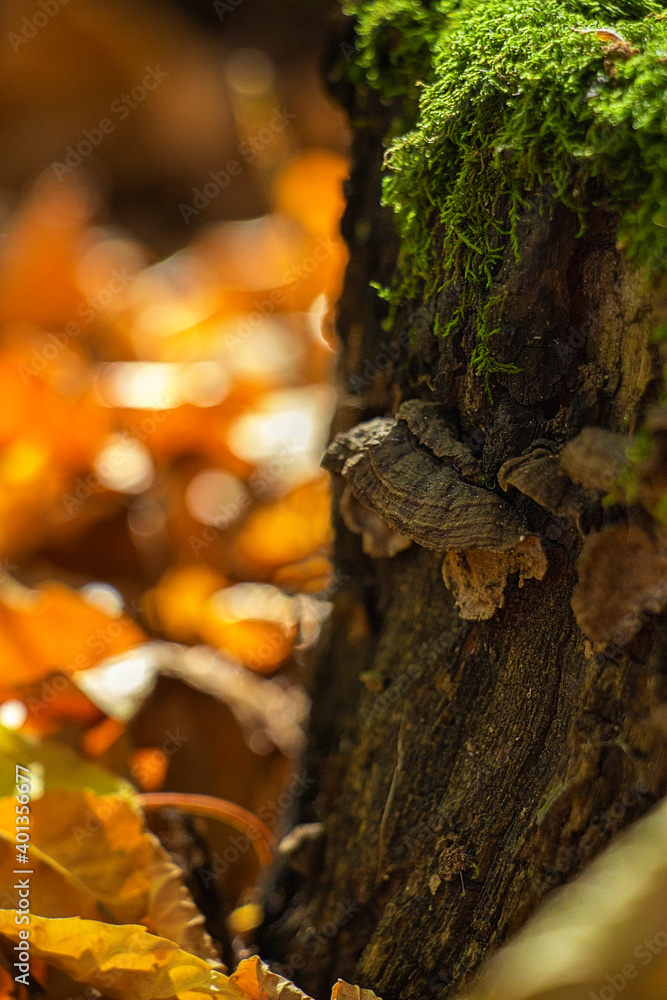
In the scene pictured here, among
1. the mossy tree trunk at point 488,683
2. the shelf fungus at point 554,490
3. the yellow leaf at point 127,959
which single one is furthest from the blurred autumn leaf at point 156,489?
the shelf fungus at point 554,490

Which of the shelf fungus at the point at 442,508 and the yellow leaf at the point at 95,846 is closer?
the shelf fungus at the point at 442,508

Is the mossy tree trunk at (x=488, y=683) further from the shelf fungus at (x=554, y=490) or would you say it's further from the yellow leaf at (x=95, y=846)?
the yellow leaf at (x=95, y=846)

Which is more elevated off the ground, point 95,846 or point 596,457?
point 596,457

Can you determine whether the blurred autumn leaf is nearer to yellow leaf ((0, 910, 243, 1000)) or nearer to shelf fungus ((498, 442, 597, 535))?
yellow leaf ((0, 910, 243, 1000))

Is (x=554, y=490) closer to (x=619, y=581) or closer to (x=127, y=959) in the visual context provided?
(x=619, y=581)

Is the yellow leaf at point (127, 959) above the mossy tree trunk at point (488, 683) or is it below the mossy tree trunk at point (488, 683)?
below

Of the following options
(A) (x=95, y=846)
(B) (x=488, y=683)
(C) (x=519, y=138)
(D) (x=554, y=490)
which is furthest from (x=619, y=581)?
(A) (x=95, y=846)

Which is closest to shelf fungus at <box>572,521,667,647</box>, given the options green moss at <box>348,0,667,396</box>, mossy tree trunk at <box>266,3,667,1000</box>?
mossy tree trunk at <box>266,3,667,1000</box>
